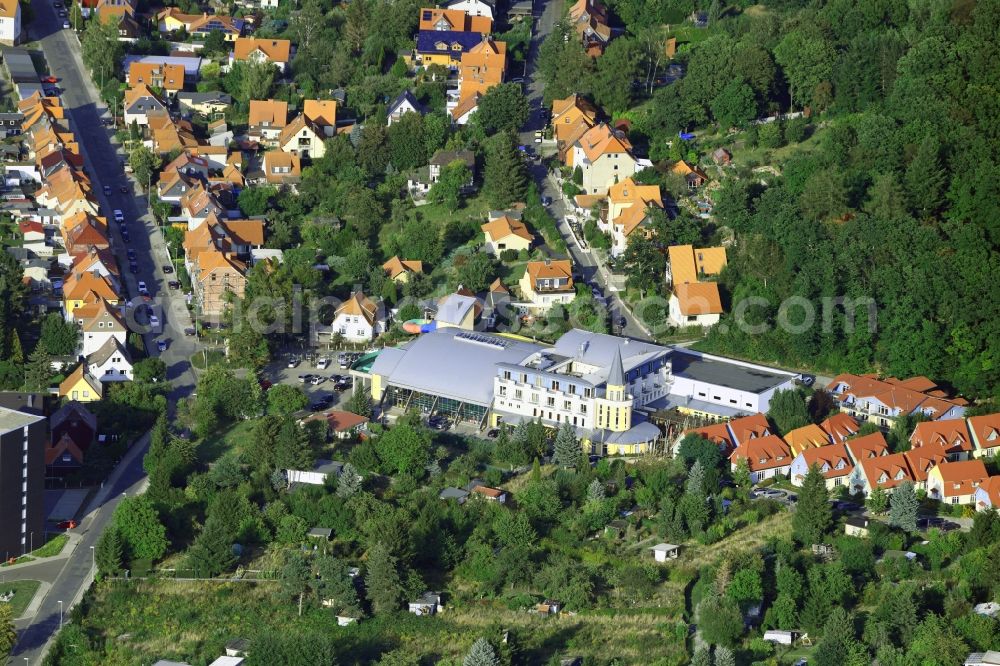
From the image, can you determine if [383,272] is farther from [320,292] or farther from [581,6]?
[581,6]

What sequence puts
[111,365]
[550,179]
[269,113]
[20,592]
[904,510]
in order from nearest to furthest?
[20,592] < [904,510] < [111,365] < [550,179] < [269,113]

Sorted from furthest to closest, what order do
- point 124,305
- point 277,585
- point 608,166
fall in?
1. point 608,166
2. point 124,305
3. point 277,585

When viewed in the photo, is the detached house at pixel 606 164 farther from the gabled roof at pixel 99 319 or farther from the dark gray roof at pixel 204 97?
the gabled roof at pixel 99 319

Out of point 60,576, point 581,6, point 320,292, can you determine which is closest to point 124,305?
point 320,292

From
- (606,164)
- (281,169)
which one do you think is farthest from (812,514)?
(281,169)

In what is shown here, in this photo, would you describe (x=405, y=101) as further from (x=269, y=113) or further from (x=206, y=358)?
(x=206, y=358)

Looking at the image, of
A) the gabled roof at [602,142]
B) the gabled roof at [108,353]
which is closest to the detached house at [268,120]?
the gabled roof at [602,142]
